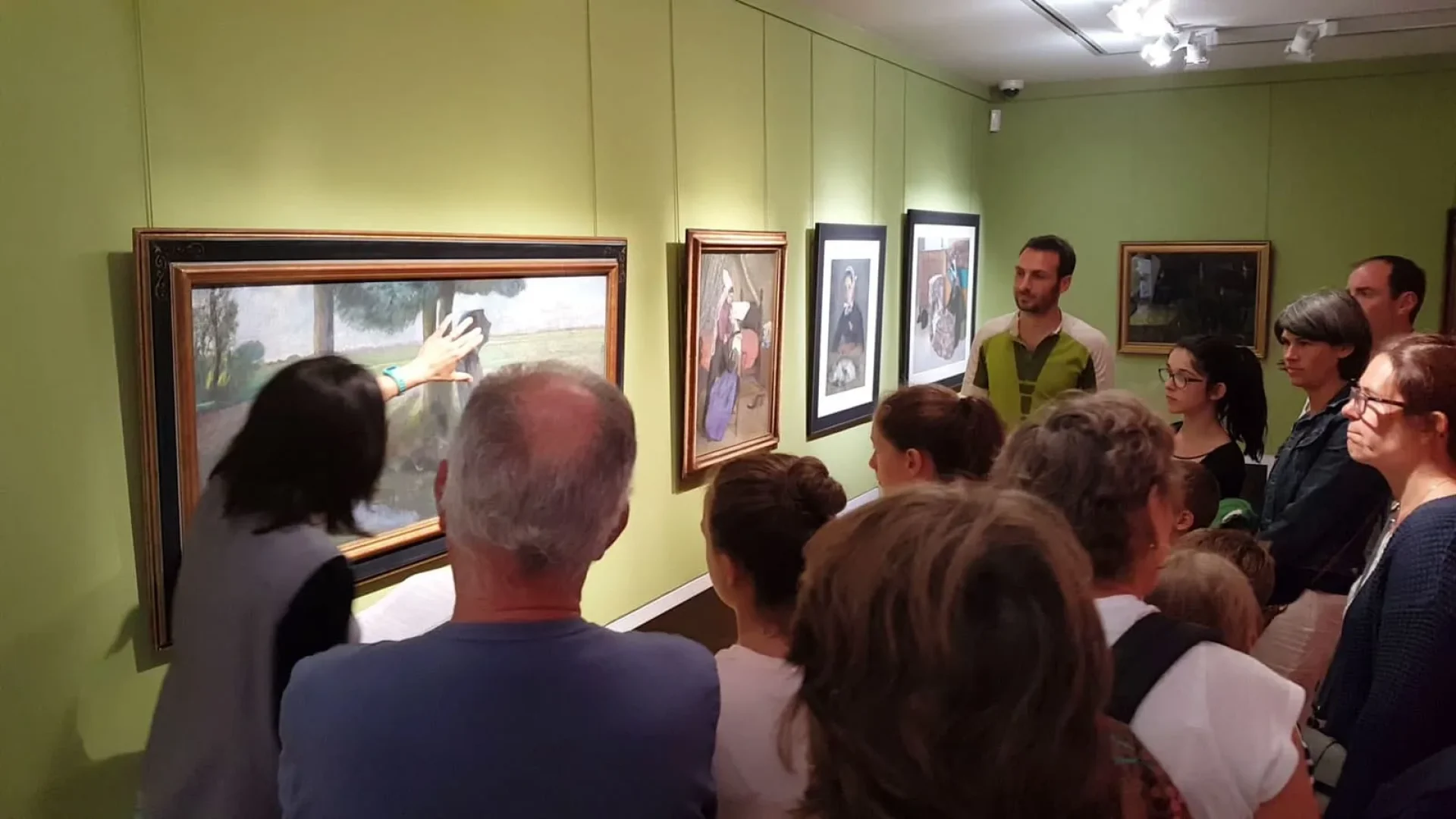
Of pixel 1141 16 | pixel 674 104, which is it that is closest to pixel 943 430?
pixel 674 104

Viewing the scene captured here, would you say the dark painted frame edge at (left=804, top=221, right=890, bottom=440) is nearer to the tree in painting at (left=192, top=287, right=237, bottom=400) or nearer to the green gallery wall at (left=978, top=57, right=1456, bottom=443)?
the green gallery wall at (left=978, top=57, right=1456, bottom=443)

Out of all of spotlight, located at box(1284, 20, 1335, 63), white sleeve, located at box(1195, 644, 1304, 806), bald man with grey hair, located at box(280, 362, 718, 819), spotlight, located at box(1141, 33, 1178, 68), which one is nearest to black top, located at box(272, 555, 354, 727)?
bald man with grey hair, located at box(280, 362, 718, 819)

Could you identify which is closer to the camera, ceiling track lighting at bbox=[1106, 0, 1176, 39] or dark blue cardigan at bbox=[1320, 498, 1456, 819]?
dark blue cardigan at bbox=[1320, 498, 1456, 819]

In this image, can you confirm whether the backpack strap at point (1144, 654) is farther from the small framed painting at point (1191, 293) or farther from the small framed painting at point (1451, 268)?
the small framed painting at point (1451, 268)

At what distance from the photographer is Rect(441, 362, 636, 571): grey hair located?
1291 mm

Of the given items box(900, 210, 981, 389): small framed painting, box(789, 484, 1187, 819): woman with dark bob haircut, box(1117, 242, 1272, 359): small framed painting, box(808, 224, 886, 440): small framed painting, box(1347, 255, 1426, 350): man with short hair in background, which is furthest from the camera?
box(1117, 242, 1272, 359): small framed painting

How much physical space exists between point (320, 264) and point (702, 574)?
213 cm

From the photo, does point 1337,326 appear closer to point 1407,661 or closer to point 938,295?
point 1407,661

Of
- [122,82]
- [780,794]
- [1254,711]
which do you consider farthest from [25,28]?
[1254,711]

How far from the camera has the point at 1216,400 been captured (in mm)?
3416

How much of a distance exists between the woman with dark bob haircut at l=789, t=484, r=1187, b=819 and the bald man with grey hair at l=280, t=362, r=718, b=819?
1.07 ft

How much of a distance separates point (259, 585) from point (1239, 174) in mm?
6127

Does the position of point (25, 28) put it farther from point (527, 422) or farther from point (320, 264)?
point (527, 422)

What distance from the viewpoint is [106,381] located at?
208cm
